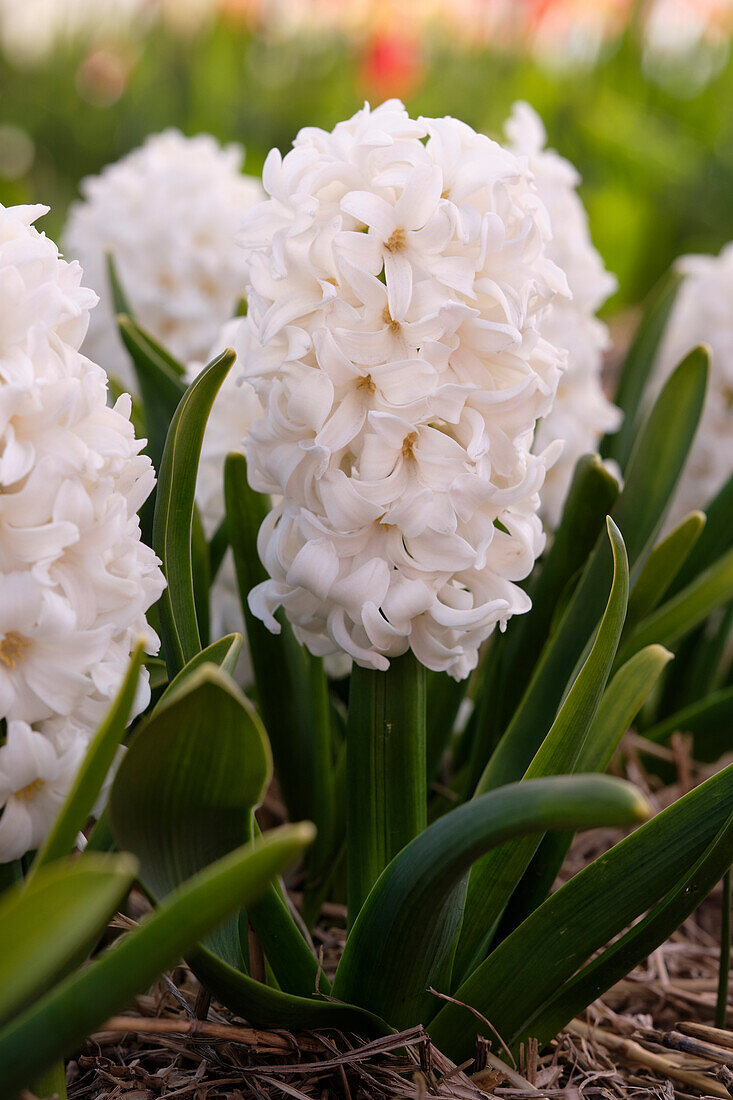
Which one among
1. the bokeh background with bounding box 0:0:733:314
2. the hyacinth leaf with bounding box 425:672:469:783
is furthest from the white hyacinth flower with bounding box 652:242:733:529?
the bokeh background with bounding box 0:0:733:314

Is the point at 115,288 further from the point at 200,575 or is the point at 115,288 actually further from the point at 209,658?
the point at 209,658

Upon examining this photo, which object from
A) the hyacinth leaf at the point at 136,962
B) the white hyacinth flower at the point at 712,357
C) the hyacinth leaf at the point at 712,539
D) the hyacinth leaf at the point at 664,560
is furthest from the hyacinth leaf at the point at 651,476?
the hyacinth leaf at the point at 136,962

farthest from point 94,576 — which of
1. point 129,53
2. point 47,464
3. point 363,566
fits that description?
point 129,53

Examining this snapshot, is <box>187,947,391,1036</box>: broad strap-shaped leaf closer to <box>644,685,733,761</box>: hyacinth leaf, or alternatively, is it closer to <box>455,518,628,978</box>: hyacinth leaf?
<box>455,518,628,978</box>: hyacinth leaf

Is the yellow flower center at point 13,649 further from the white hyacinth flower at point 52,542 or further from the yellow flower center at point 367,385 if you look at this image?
the yellow flower center at point 367,385

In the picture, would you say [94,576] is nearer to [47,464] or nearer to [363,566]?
[47,464]

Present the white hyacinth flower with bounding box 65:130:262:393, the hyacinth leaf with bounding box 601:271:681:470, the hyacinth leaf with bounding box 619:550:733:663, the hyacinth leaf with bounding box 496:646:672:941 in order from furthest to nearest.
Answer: the white hyacinth flower with bounding box 65:130:262:393 → the hyacinth leaf with bounding box 601:271:681:470 → the hyacinth leaf with bounding box 619:550:733:663 → the hyacinth leaf with bounding box 496:646:672:941
